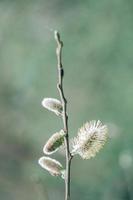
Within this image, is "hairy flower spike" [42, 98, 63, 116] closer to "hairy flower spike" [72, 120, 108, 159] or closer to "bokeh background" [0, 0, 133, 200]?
"hairy flower spike" [72, 120, 108, 159]

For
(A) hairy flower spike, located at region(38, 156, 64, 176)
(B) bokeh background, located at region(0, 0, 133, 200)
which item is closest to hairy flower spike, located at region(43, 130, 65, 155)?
(A) hairy flower spike, located at region(38, 156, 64, 176)

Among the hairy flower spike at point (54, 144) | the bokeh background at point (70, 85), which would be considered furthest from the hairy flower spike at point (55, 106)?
the bokeh background at point (70, 85)

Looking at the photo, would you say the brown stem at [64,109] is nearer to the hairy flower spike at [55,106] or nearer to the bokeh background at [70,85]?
the hairy flower spike at [55,106]

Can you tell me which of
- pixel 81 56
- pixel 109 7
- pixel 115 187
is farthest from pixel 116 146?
pixel 109 7

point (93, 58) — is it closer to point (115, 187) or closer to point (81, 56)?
point (81, 56)

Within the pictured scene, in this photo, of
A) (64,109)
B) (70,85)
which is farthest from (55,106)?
(70,85)

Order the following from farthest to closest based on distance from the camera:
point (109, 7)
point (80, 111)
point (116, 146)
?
point (109, 7) → point (80, 111) → point (116, 146)

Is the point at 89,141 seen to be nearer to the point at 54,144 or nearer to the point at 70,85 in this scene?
the point at 54,144
